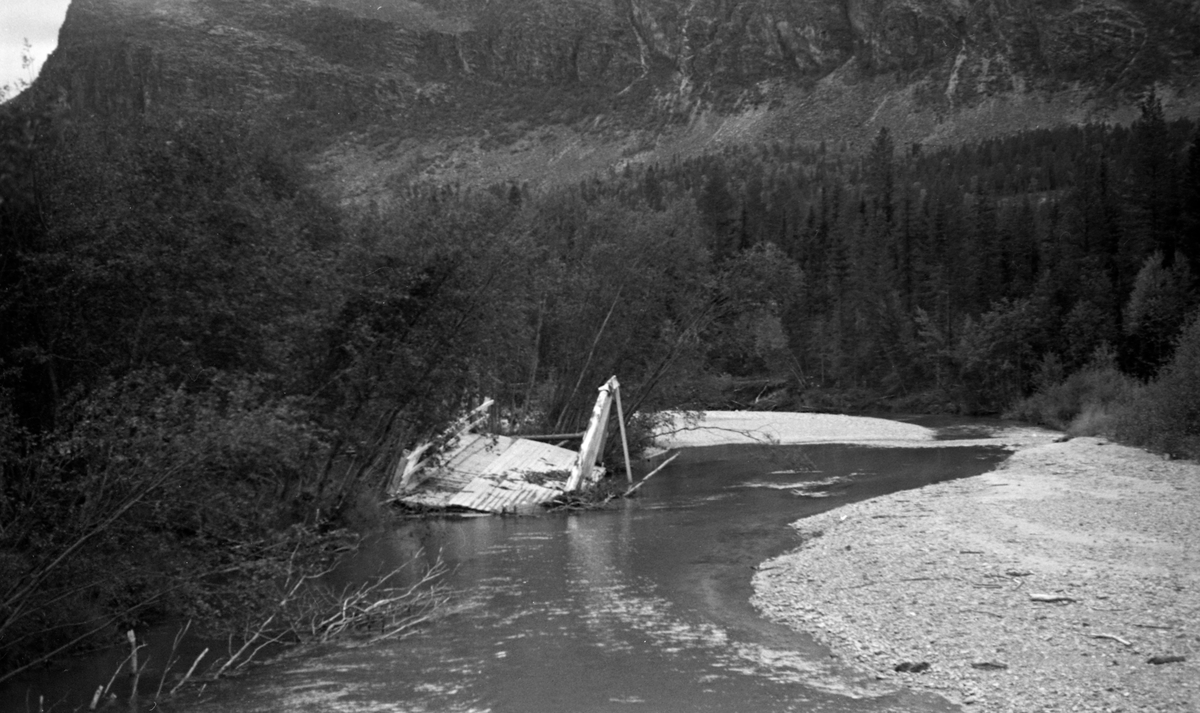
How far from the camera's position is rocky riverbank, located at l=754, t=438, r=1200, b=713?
1133 cm

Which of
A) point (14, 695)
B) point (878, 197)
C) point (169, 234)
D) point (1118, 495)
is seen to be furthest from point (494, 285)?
point (878, 197)

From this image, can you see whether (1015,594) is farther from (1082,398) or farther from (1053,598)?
(1082,398)

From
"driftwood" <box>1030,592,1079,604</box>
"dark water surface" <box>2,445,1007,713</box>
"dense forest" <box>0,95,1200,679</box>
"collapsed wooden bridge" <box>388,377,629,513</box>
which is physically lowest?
"dark water surface" <box>2,445,1007,713</box>

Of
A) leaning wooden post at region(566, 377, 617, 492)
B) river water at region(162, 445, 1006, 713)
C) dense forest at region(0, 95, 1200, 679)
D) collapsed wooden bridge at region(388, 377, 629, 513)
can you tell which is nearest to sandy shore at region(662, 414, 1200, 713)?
river water at region(162, 445, 1006, 713)

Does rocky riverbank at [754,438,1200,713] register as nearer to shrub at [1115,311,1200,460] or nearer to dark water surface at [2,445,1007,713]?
dark water surface at [2,445,1007,713]

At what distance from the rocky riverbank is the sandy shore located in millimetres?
25

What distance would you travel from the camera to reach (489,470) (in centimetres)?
2944

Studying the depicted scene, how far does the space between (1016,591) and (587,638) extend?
6.03m

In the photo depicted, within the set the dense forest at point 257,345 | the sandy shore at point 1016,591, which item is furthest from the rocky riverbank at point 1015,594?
the dense forest at point 257,345

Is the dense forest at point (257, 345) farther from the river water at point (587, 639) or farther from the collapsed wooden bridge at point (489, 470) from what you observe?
the river water at point (587, 639)

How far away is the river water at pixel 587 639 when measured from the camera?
11633mm

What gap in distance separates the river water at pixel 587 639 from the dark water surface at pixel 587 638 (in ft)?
0.10

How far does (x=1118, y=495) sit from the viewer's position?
78.2ft

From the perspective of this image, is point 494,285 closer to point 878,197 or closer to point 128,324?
point 128,324
